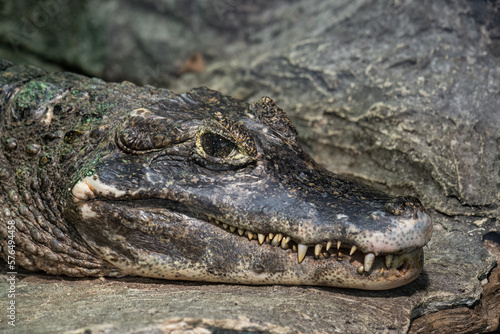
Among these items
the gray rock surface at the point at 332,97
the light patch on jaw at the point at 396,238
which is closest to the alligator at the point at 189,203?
the light patch on jaw at the point at 396,238

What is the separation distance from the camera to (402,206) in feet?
9.25

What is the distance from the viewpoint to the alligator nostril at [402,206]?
2799 mm

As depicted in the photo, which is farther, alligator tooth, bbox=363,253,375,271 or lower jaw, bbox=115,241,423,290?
lower jaw, bbox=115,241,423,290

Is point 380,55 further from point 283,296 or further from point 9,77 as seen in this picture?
point 9,77

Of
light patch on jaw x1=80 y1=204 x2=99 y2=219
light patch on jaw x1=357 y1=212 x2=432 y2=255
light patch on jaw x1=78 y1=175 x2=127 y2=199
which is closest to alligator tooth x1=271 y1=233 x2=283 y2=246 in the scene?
light patch on jaw x1=357 y1=212 x2=432 y2=255

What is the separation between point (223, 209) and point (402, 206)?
1.12 metres

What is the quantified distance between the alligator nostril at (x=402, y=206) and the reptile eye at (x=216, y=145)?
110cm

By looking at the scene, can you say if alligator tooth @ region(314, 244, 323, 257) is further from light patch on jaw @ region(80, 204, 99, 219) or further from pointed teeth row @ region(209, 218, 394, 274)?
light patch on jaw @ region(80, 204, 99, 219)

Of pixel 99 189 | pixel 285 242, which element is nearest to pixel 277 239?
pixel 285 242

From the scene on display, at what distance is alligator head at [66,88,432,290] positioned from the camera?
2873mm

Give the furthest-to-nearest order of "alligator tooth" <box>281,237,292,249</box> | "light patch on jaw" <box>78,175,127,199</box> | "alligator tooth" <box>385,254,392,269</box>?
"light patch on jaw" <box>78,175,127,199</box>
"alligator tooth" <box>281,237,292,249</box>
"alligator tooth" <box>385,254,392,269</box>

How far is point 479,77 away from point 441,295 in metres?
2.61

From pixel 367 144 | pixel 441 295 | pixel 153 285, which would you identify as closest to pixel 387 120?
pixel 367 144

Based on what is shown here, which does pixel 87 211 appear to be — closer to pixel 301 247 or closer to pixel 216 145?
pixel 216 145
